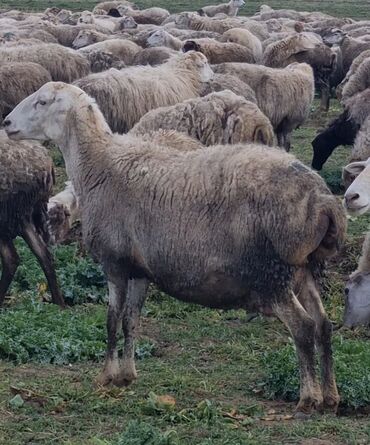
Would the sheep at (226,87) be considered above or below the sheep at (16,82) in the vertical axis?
above

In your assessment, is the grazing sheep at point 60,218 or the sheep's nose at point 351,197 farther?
the grazing sheep at point 60,218

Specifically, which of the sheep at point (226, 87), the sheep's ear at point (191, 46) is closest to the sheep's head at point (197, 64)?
the sheep at point (226, 87)

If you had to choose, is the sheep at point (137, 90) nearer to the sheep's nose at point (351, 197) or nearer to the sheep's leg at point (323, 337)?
the sheep's nose at point (351, 197)

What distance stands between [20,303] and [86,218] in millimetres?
2115

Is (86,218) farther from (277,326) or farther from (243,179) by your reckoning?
(277,326)

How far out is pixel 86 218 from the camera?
6.64 metres

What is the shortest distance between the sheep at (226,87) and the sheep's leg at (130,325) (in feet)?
20.3

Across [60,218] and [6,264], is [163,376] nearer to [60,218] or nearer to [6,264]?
[6,264]

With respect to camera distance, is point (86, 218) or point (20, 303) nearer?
point (86, 218)

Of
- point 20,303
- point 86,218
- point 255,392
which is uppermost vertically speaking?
point 86,218

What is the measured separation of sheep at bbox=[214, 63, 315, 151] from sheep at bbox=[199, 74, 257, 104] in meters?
1.37

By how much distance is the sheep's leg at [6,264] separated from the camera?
8.55 m

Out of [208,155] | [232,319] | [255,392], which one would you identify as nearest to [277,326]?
[232,319]

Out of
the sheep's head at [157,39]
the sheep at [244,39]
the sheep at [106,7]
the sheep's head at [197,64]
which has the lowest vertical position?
the sheep at [106,7]
